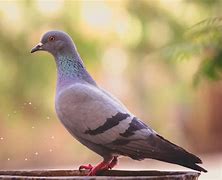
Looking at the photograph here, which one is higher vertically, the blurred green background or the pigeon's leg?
the blurred green background

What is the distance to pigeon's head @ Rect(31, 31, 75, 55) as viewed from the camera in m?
2.76

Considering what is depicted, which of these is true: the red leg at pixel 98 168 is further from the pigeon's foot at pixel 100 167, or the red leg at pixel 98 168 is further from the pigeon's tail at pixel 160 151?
the pigeon's tail at pixel 160 151

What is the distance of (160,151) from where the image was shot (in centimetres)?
240

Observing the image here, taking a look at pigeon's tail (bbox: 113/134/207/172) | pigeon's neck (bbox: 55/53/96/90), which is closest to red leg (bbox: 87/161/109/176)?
pigeon's tail (bbox: 113/134/207/172)

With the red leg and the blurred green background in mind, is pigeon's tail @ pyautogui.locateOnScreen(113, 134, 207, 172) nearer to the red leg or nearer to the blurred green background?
the red leg

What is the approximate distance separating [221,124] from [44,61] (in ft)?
17.4

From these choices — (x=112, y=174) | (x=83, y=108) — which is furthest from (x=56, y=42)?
(x=112, y=174)

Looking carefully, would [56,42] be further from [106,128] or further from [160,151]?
[160,151]

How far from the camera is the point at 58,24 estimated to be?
7230 millimetres

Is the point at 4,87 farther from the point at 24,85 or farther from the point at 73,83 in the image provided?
the point at 73,83

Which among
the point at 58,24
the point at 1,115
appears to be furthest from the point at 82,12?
the point at 1,115

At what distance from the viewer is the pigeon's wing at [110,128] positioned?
240 cm

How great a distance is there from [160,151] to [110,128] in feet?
0.61

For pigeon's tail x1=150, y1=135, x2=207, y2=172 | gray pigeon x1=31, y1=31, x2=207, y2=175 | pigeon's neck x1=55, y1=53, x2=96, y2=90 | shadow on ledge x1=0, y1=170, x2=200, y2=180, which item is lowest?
shadow on ledge x1=0, y1=170, x2=200, y2=180
